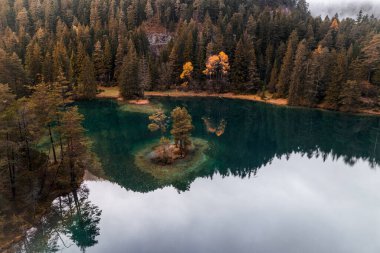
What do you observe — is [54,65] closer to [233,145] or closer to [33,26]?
[33,26]

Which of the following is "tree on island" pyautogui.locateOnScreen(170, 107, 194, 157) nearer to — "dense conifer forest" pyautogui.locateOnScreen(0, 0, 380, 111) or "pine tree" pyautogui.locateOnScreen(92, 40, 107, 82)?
"dense conifer forest" pyautogui.locateOnScreen(0, 0, 380, 111)

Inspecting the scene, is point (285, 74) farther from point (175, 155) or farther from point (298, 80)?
point (175, 155)

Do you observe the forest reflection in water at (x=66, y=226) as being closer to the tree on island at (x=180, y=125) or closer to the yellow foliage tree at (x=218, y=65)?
the tree on island at (x=180, y=125)

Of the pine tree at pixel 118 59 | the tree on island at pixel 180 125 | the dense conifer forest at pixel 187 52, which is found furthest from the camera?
the pine tree at pixel 118 59

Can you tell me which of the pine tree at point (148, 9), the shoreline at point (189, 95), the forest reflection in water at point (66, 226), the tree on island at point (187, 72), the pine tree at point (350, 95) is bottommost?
the forest reflection in water at point (66, 226)

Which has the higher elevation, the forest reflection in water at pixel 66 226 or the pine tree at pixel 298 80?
the pine tree at pixel 298 80

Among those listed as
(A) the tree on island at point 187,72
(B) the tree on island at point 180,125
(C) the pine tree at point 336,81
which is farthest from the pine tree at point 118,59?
(C) the pine tree at point 336,81

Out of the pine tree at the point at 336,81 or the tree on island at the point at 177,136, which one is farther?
the pine tree at the point at 336,81
